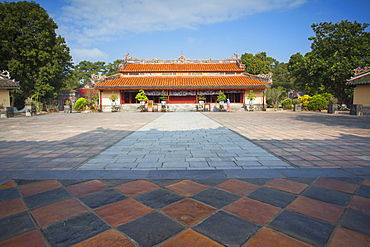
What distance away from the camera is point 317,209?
68.7 inches

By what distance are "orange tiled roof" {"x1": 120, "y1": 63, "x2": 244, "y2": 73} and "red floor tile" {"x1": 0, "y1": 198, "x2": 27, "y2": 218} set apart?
75.8 ft

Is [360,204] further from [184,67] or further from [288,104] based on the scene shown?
[184,67]

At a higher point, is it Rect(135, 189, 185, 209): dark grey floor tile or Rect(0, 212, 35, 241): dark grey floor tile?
Rect(135, 189, 185, 209): dark grey floor tile

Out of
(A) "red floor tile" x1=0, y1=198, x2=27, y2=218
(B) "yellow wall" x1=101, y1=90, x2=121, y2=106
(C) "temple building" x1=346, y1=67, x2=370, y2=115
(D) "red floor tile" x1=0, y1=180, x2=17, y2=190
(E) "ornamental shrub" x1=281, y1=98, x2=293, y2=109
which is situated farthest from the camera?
(B) "yellow wall" x1=101, y1=90, x2=121, y2=106

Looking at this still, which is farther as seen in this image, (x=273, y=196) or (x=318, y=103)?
(x=318, y=103)

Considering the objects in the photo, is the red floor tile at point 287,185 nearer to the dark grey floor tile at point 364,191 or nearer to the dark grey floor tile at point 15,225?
the dark grey floor tile at point 364,191

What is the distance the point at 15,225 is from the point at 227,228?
5.05 feet

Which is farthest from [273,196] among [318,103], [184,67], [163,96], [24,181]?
[184,67]

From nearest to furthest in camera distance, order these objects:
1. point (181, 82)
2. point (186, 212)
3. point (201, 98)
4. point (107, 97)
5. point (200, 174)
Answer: point (186, 212), point (200, 174), point (201, 98), point (107, 97), point (181, 82)

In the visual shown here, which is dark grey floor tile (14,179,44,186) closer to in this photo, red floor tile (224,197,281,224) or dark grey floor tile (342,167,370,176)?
red floor tile (224,197,281,224)

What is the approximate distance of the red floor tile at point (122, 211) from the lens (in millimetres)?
1602

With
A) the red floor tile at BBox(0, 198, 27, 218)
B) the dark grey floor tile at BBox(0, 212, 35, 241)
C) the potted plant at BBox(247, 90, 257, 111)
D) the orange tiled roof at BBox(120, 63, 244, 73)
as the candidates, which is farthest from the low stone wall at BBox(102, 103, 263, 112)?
the dark grey floor tile at BBox(0, 212, 35, 241)

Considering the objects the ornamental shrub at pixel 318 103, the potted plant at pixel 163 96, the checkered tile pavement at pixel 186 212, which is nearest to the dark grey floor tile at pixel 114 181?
the checkered tile pavement at pixel 186 212

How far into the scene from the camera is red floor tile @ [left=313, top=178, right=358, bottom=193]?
2.16 meters
